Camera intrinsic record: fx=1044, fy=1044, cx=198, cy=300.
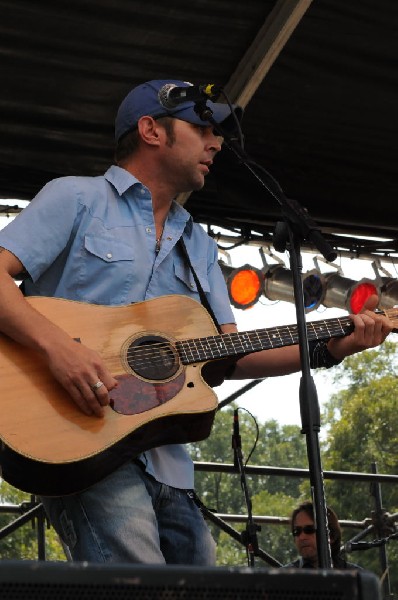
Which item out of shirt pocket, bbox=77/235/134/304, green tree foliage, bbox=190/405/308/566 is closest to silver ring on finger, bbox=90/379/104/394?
shirt pocket, bbox=77/235/134/304

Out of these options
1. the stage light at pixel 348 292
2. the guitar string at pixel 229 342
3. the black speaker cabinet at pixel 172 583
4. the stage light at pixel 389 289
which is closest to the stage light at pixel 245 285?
the stage light at pixel 348 292

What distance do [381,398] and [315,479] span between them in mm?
29005

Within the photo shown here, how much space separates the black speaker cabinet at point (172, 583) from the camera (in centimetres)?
164

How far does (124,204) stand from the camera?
3.64 m

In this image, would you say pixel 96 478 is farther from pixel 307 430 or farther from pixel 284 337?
pixel 284 337

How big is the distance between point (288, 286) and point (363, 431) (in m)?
23.9

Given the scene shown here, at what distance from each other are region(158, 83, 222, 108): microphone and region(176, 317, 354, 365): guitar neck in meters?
0.78

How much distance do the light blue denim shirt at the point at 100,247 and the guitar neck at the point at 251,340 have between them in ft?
0.78

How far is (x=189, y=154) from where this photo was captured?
375 cm

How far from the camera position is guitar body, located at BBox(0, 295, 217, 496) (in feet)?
9.96

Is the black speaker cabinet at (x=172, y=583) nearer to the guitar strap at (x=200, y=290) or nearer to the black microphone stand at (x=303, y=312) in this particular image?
the black microphone stand at (x=303, y=312)

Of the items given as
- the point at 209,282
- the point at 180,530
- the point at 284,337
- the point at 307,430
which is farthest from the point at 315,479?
the point at 209,282

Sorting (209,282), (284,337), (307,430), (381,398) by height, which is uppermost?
(381,398)

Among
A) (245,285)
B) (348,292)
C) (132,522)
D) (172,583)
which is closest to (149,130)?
(132,522)
